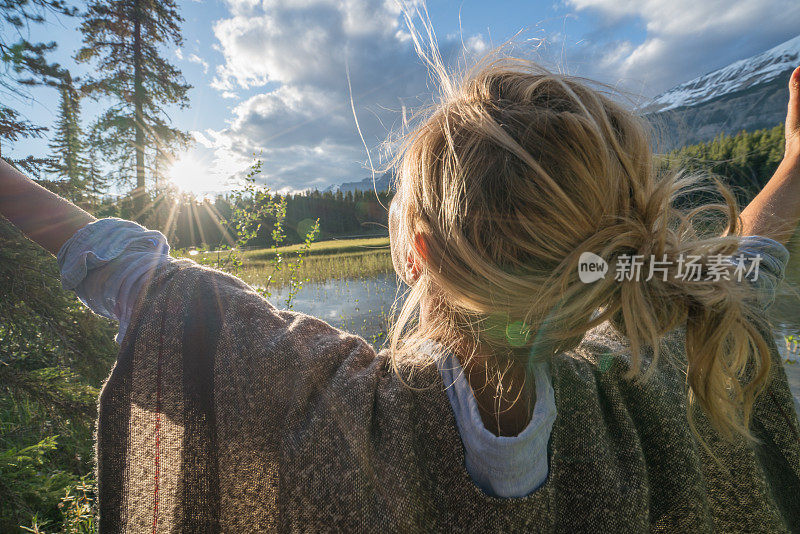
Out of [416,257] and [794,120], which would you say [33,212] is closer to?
[416,257]

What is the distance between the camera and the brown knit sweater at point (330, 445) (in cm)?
87

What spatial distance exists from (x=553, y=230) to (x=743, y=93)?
19258 cm

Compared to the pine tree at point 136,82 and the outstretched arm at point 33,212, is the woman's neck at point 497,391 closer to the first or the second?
the outstretched arm at point 33,212

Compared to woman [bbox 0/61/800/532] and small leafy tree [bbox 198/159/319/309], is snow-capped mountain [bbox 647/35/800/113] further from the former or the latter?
woman [bbox 0/61/800/532]

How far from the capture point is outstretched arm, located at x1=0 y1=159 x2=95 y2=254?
1.28 meters

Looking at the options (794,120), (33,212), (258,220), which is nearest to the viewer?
A: (33,212)

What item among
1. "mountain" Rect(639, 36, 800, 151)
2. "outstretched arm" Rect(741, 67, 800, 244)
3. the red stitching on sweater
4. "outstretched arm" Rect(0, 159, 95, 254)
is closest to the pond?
"outstretched arm" Rect(0, 159, 95, 254)

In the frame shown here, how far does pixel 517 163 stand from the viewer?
3.10ft

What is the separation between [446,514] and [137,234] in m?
1.39

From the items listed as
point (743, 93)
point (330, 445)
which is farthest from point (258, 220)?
point (743, 93)

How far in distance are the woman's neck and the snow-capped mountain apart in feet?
575

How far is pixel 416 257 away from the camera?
117 centimetres

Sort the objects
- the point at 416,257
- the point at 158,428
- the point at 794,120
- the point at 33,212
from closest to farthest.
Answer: the point at 158,428 → the point at 416,257 → the point at 33,212 → the point at 794,120

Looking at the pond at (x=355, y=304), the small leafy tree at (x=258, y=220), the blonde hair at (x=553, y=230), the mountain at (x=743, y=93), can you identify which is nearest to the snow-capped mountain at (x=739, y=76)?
the mountain at (x=743, y=93)
